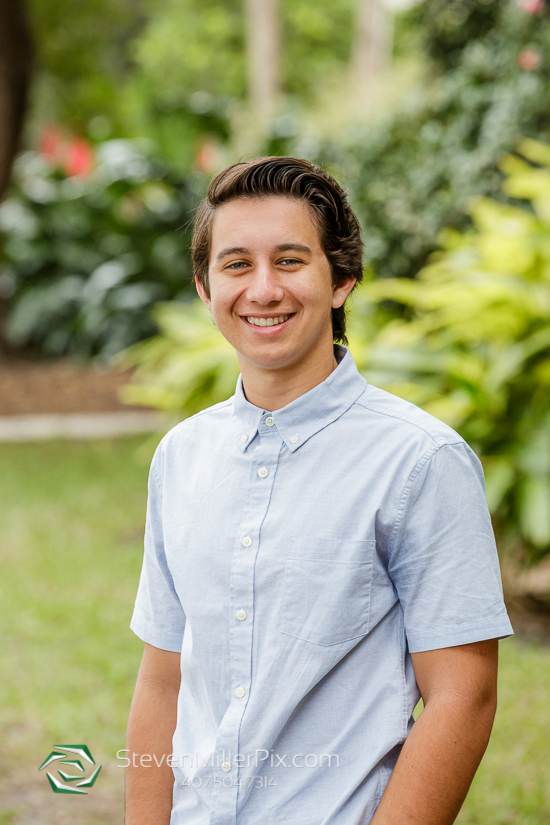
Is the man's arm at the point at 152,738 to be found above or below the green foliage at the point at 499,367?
below

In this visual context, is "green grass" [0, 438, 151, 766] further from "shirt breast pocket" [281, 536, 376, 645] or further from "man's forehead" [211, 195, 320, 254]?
"man's forehead" [211, 195, 320, 254]

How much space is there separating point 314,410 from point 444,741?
20.6 inches

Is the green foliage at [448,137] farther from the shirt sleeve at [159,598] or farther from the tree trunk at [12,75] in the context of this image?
the shirt sleeve at [159,598]

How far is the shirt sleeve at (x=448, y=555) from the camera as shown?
1247 mm

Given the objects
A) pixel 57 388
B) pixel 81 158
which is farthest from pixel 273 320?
pixel 81 158

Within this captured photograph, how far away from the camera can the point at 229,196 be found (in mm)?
1360

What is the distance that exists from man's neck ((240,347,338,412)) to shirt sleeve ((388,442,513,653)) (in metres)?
0.25

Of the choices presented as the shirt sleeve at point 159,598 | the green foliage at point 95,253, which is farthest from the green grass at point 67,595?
the green foliage at point 95,253

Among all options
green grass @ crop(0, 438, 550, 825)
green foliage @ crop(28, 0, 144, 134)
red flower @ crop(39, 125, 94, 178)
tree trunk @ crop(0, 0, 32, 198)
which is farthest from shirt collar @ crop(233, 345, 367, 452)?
green foliage @ crop(28, 0, 144, 134)

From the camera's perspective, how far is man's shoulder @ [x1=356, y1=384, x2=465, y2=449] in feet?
4.22

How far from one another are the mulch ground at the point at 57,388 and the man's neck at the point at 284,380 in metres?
8.06

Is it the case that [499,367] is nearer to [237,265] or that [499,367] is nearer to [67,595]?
[67,595]

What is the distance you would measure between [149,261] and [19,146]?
2.55 meters

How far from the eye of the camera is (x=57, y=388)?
10.1 m
